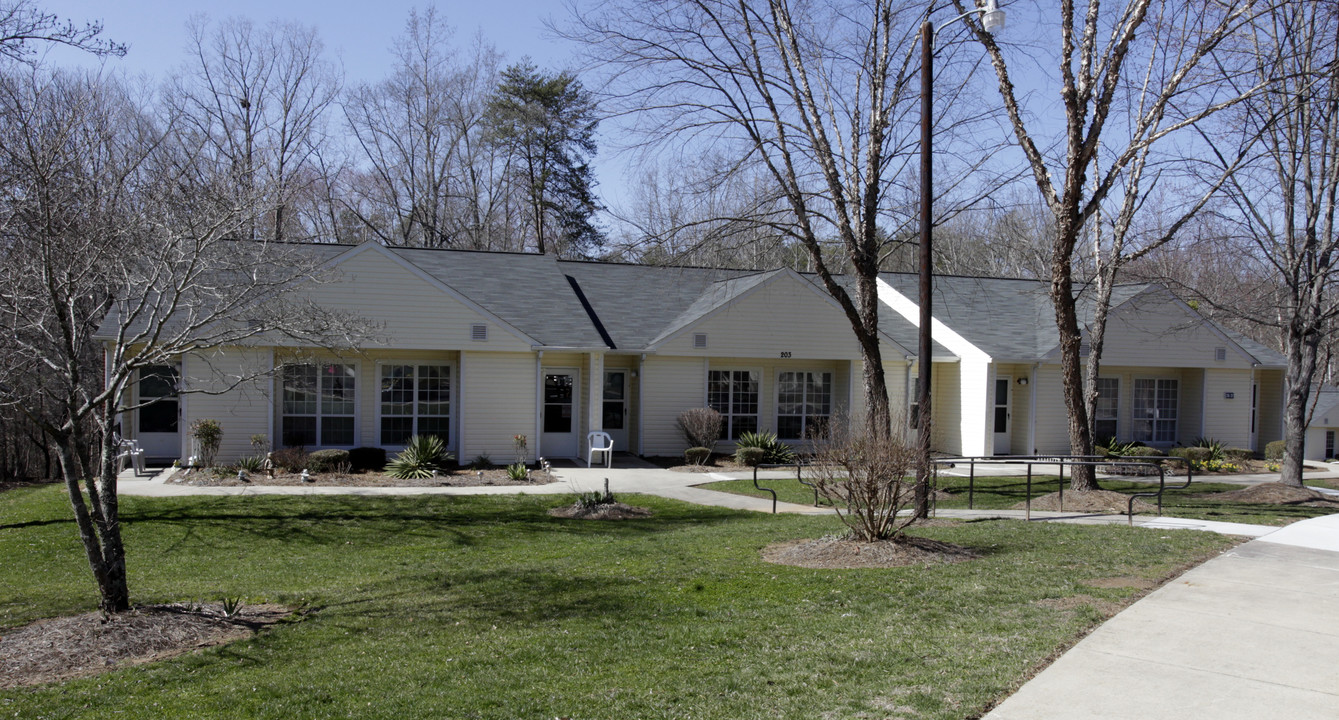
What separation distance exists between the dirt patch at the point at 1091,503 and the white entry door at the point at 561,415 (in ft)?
34.9

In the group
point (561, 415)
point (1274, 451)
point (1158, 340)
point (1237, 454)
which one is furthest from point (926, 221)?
point (1274, 451)

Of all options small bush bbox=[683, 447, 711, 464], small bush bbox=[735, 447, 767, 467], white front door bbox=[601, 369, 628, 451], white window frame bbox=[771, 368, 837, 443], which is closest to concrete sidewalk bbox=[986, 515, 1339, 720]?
small bush bbox=[735, 447, 767, 467]

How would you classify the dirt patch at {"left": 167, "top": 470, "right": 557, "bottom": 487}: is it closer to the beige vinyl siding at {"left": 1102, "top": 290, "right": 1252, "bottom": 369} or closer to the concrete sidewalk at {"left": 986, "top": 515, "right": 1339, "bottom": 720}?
the concrete sidewalk at {"left": 986, "top": 515, "right": 1339, "bottom": 720}

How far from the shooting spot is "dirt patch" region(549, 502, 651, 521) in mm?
14781

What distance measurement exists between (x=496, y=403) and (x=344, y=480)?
3950 mm

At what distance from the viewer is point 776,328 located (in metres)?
23.3

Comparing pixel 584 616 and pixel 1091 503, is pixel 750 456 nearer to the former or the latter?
pixel 1091 503

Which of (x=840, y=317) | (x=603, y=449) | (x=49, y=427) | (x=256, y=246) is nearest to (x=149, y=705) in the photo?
(x=49, y=427)

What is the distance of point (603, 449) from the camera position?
67.7 ft

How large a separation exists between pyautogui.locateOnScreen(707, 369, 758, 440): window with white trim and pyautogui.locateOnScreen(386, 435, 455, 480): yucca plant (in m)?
7.17

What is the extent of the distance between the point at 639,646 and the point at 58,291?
247 inches

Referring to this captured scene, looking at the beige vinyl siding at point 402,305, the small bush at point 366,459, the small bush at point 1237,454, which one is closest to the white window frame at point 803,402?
the beige vinyl siding at point 402,305

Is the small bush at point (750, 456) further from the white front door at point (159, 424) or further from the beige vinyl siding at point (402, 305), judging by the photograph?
the white front door at point (159, 424)

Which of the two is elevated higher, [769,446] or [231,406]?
[231,406]
